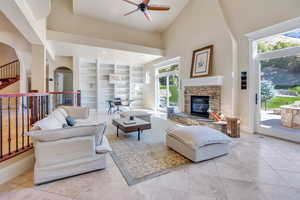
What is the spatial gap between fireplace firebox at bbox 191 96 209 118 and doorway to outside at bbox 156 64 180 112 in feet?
3.35

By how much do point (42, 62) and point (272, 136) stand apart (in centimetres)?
716

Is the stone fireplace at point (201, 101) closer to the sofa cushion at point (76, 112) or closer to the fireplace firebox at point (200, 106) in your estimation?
the fireplace firebox at point (200, 106)

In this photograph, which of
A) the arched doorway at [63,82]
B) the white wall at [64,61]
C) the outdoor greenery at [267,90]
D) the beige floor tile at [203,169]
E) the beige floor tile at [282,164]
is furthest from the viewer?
the arched doorway at [63,82]

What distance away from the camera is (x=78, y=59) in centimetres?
782

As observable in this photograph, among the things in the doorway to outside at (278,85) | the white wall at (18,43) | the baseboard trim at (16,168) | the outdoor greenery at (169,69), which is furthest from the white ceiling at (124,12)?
the baseboard trim at (16,168)

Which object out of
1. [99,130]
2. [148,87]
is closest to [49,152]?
[99,130]

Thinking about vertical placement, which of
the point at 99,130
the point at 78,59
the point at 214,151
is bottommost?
the point at 214,151

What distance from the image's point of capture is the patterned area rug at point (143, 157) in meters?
2.13

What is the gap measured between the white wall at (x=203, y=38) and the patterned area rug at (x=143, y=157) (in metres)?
2.87

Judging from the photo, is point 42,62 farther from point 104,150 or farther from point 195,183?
point 195,183

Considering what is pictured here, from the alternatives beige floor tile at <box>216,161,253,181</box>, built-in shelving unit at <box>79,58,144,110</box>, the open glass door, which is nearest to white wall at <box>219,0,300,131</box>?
beige floor tile at <box>216,161,253,181</box>

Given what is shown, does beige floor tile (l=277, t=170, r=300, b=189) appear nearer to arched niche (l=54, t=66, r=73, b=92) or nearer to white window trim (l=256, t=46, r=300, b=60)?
white window trim (l=256, t=46, r=300, b=60)

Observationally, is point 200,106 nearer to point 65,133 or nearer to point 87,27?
point 65,133

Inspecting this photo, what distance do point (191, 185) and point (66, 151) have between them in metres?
1.68
